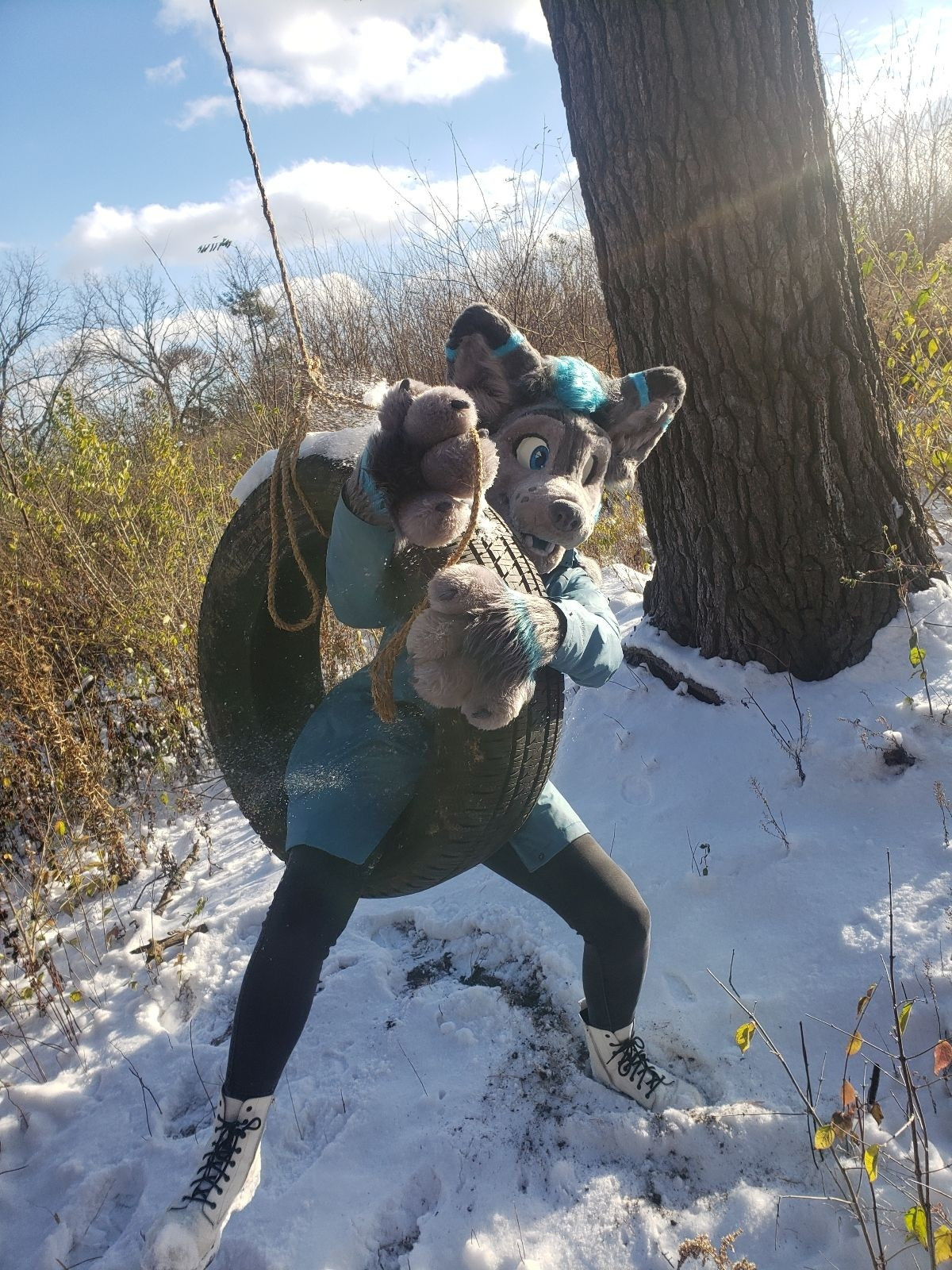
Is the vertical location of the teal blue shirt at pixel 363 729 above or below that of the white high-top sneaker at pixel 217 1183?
above

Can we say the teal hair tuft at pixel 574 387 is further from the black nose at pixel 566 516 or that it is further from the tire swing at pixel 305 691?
the tire swing at pixel 305 691

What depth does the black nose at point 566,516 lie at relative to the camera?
4.38ft

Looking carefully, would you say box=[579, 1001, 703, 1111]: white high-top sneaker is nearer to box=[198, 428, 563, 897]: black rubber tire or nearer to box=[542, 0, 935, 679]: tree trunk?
box=[198, 428, 563, 897]: black rubber tire

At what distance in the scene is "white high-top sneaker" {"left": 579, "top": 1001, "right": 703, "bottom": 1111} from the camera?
5.19 ft

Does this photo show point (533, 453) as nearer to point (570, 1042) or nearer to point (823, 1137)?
point (823, 1137)

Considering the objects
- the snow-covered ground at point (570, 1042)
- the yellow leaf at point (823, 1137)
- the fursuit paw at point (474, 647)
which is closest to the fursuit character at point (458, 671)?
the fursuit paw at point (474, 647)

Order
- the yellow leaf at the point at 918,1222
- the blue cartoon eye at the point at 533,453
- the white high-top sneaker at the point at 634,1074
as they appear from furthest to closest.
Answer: the white high-top sneaker at the point at 634,1074 < the blue cartoon eye at the point at 533,453 < the yellow leaf at the point at 918,1222

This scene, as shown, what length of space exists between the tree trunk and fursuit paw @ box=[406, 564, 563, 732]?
1685mm

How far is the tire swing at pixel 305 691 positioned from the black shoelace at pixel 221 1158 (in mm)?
467

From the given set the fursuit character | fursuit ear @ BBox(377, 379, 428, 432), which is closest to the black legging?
the fursuit character

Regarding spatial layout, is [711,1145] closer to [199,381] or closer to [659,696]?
[659,696]

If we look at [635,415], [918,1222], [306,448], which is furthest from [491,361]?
[918,1222]

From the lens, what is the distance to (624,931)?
5.00 ft

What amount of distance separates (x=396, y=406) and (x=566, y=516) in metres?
0.41
